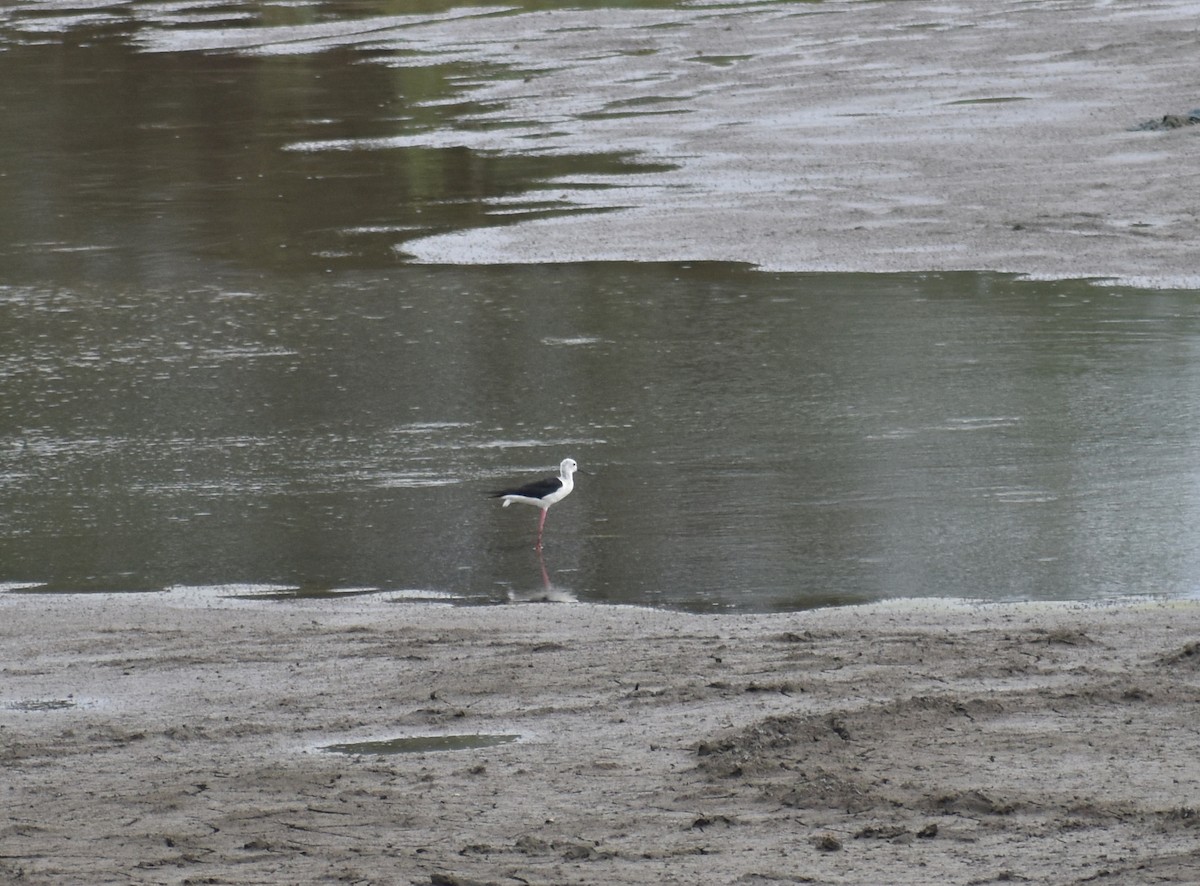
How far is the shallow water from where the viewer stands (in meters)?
9.16

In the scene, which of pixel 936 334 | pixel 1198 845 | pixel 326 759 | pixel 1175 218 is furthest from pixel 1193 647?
pixel 1175 218

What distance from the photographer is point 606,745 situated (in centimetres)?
648

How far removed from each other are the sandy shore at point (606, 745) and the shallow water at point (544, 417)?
2.68 ft

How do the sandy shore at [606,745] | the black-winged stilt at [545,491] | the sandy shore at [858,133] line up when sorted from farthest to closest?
the sandy shore at [858,133], the black-winged stilt at [545,491], the sandy shore at [606,745]

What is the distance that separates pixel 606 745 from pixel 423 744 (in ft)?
2.07

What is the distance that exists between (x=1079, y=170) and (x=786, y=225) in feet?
10.5

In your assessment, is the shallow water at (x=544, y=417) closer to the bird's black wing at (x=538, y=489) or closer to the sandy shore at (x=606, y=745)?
the bird's black wing at (x=538, y=489)

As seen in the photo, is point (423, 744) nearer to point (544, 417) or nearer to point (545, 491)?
point (545, 491)

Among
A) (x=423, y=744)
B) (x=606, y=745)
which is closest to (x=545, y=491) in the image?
(x=423, y=744)

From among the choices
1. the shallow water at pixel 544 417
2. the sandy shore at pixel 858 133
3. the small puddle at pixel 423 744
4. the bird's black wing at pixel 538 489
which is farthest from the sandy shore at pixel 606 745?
the sandy shore at pixel 858 133

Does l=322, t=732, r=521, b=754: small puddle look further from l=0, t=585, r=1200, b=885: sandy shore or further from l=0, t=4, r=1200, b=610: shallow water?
l=0, t=4, r=1200, b=610: shallow water

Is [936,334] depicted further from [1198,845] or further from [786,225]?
[1198,845]

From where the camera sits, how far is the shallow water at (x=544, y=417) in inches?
360

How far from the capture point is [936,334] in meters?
13.3
